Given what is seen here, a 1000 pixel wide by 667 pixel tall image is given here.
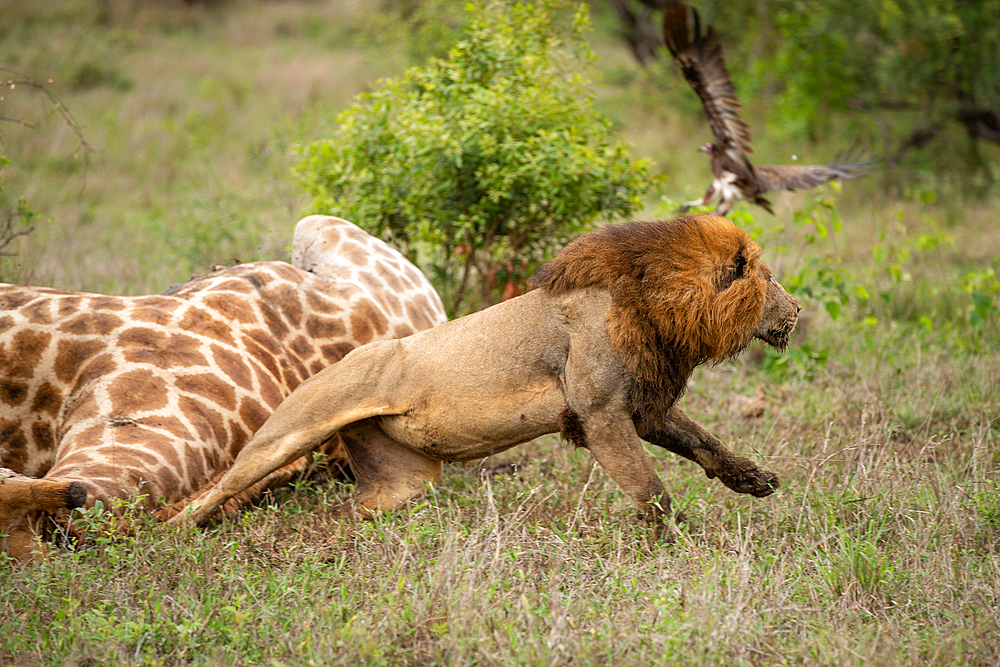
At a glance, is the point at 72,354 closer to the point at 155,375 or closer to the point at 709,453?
the point at 155,375

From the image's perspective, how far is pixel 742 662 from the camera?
8.54 feet

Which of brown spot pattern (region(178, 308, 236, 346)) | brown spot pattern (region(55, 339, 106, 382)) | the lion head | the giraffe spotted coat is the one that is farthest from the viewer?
brown spot pattern (region(178, 308, 236, 346))

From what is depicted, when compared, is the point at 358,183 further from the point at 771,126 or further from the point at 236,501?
the point at 771,126

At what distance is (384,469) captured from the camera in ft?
12.6

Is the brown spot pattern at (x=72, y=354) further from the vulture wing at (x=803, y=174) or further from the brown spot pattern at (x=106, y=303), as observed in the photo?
the vulture wing at (x=803, y=174)

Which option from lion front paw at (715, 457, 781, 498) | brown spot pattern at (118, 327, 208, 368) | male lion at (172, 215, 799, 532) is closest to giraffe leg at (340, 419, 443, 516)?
male lion at (172, 215, 799, 532)

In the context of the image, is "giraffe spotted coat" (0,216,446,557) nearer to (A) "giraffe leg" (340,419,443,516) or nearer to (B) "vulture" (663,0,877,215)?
(A) "giraffe leg" (340,419,443,516)

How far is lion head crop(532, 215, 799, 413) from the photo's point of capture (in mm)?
3219

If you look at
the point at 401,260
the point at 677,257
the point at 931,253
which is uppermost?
the point at 677,257

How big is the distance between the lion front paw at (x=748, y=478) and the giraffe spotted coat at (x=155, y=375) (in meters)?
1.79

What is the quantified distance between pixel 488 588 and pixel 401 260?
2.60m

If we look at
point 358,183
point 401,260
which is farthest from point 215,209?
point 401,260

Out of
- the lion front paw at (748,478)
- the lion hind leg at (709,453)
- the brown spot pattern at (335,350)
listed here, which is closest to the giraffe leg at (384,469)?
the brown spot pattern at (335,350)

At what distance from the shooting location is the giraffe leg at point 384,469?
382cm
